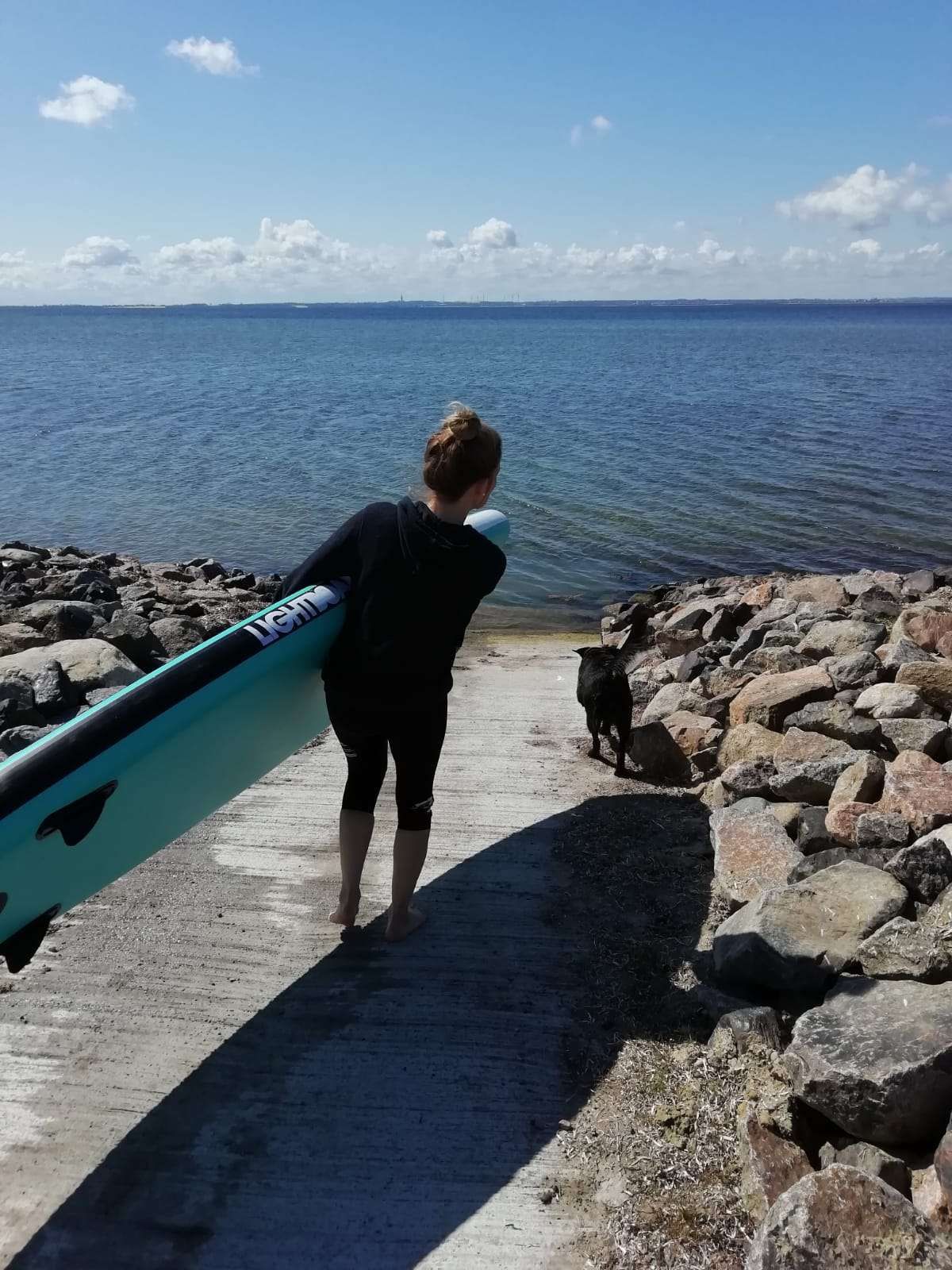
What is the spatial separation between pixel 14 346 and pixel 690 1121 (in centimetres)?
9254

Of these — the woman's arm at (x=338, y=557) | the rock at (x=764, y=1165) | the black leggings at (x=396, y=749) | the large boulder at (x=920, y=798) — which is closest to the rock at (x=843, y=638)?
the large boulder at (x=920, y=798)

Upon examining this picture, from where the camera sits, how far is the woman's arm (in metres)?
3.50

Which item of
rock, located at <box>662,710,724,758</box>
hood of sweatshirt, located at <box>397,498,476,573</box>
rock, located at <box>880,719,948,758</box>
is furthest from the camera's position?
rock, located at <box>662,710,724,758</box>

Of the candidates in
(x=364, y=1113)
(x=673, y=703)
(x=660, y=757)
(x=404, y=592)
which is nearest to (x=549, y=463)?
(x=673, y=703)

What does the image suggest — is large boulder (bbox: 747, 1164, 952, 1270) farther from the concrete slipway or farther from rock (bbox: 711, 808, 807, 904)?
rock (bbox: 711, 808, 807, 904)

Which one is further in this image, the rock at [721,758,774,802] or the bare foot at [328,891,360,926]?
the rock at [721,758,774,802]

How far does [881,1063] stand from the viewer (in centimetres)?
266

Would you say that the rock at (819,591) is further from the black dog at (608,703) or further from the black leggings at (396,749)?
the black leggings at (396,749)

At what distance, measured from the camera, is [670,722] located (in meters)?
5.93

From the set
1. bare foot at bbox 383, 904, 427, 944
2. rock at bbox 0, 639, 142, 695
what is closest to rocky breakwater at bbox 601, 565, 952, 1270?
bare foot at bbox 383, 904, 427, 944

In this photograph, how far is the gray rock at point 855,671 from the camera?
578 cm

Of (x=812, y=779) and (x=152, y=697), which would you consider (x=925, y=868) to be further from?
(x=152, y=697)

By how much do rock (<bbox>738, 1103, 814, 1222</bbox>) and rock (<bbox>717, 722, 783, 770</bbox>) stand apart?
2480mm

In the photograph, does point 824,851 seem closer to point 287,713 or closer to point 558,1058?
point 558,1058
